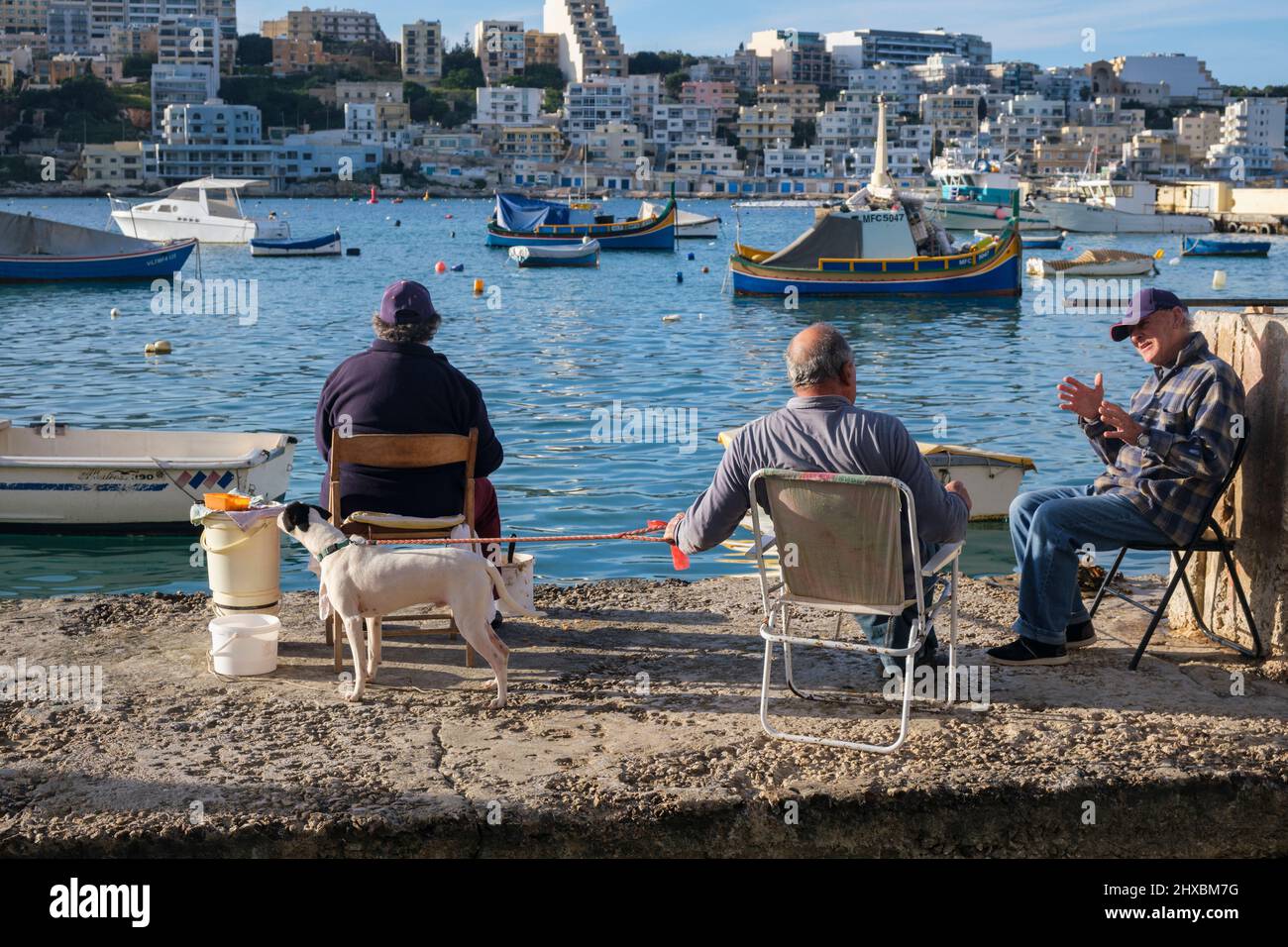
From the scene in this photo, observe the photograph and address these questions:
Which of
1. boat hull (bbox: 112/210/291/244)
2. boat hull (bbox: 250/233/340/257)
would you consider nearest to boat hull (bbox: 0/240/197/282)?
boat hull (bbox: 250/233/340/257)

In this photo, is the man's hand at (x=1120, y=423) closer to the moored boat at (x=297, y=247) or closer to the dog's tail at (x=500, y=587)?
the dog's tail at (x=500, y=587)

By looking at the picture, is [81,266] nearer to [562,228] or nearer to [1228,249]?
[562,228]

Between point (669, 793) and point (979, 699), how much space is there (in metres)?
1.37

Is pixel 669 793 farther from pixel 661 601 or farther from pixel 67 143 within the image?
pixel 67 143

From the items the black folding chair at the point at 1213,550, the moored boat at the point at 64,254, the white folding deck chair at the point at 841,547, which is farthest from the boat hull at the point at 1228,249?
the white folding deck chair at the point at 841,547

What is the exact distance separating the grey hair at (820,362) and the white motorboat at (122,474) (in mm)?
6381

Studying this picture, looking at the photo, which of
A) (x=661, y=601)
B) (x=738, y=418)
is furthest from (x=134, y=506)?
(x=738, y=418)

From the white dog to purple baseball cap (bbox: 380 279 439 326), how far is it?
860 mm

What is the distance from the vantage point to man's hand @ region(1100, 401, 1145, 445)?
500 cm

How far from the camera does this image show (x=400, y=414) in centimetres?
546

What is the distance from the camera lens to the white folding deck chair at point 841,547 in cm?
430

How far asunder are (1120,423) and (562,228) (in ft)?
184

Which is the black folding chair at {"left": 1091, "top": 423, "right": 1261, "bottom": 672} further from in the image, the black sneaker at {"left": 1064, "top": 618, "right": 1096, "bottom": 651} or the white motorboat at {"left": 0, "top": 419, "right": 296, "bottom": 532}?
the white motorboat at {"left": 0, "top": 419, "right": 296, "bottom": 532}

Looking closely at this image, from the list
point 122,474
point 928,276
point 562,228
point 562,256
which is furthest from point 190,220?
point 122,474
